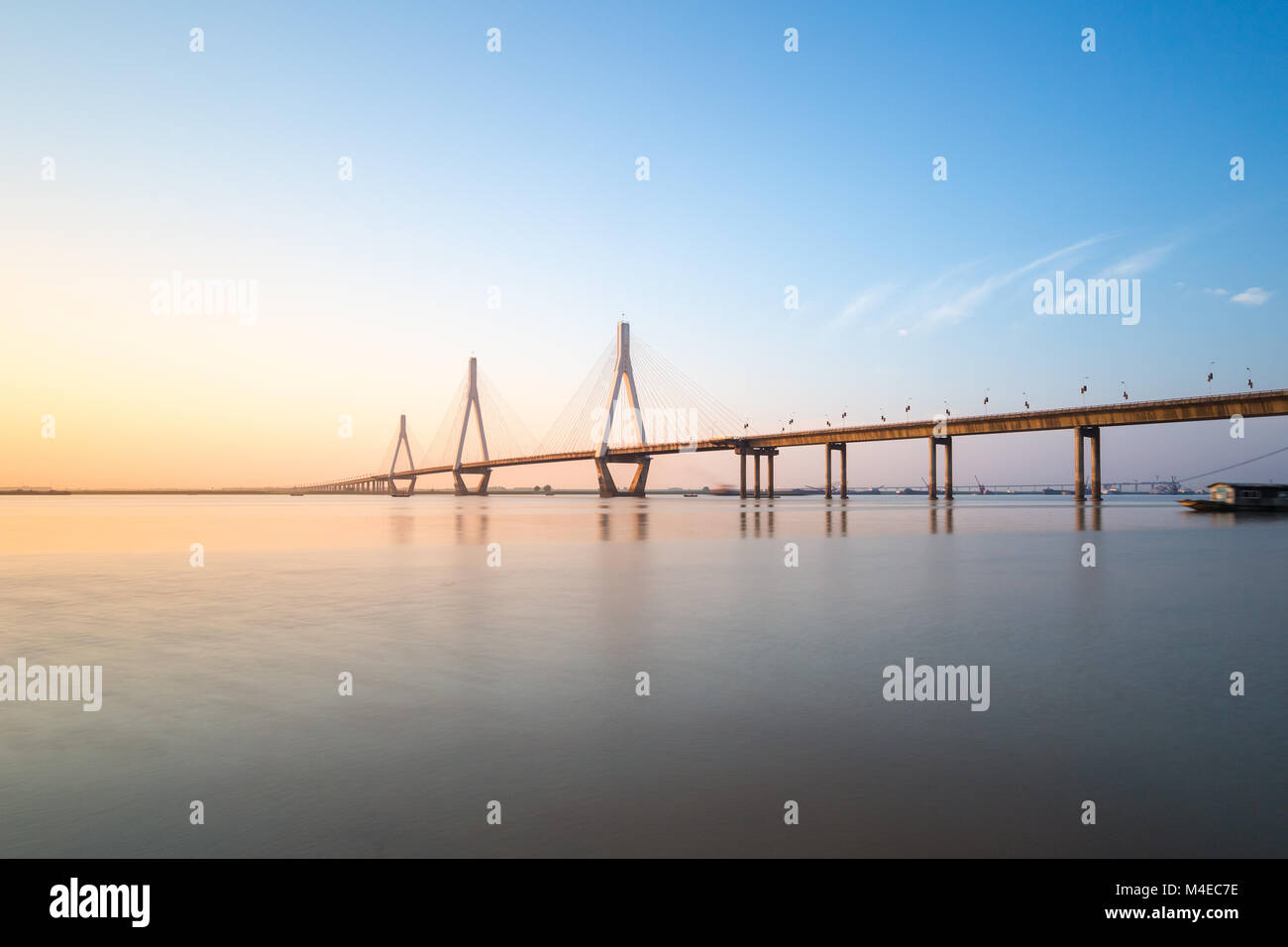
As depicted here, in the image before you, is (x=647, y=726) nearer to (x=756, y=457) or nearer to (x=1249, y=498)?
(x=1249, y=498)

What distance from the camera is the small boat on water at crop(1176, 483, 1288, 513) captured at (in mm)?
74000

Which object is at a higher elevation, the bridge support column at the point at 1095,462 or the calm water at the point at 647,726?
the bridge support column at the point at 1095,462

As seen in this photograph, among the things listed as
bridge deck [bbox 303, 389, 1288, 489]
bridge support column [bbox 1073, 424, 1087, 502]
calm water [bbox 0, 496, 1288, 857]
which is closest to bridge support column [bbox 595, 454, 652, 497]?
bridge deck [bbox 303, 389, 1288, 489]

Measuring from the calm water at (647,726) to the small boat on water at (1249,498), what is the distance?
72.4 metres

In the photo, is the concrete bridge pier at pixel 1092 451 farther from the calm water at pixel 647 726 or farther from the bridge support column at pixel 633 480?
the calm water at pixel 647 726

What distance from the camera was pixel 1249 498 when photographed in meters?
75.5

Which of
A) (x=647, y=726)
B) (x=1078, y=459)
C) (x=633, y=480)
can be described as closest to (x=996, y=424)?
(x=1078, y=459)

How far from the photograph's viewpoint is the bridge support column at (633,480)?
436ft

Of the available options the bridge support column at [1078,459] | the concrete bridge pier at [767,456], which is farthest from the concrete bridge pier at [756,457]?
the bridge support column at [1078,459]

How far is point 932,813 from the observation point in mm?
5273

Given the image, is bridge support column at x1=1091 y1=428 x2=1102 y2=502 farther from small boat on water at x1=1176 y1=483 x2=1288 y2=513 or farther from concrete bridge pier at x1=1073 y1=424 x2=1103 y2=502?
small boat on water at x1=1176 y1=483 x2=1288 y2=513

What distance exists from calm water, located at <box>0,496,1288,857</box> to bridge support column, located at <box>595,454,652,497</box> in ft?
375
